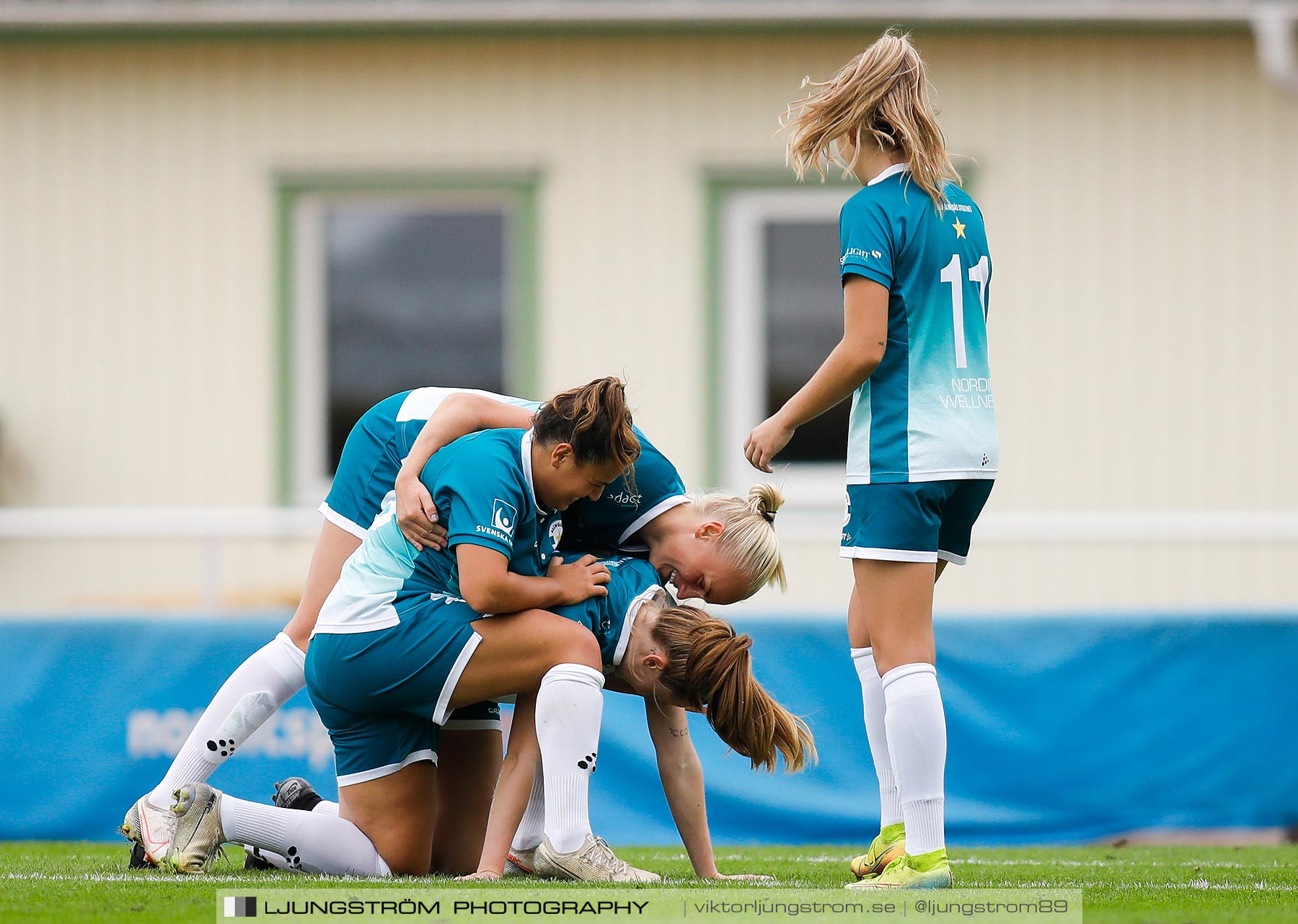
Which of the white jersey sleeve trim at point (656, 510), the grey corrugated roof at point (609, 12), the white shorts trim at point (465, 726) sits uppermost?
the grey corrugated roof at point (609, 12)

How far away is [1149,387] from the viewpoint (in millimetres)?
7715

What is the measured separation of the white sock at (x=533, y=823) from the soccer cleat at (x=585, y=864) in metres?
0.37

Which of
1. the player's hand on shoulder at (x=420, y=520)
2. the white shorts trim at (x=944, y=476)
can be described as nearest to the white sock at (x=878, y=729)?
the white shorts trim at (x=944, y=476)

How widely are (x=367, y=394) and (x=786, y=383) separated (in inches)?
85.2

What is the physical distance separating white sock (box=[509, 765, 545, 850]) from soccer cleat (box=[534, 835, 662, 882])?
367mm

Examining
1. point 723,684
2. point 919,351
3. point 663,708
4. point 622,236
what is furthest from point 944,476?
point 622,236

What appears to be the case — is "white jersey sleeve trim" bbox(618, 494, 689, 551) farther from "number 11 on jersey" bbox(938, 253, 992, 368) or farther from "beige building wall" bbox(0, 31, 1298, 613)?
"beige building wall" bbox(0, 31, 1298, 613)

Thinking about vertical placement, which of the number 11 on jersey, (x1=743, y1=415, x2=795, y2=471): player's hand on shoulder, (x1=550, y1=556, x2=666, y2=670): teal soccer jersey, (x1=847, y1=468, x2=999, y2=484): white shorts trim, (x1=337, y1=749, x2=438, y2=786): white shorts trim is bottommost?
(x1=337, y1=749, x2=438, y2=786): white shorts trim

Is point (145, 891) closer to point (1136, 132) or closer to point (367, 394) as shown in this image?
point (367, 394)

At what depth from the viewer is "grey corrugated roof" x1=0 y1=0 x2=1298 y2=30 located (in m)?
7.45

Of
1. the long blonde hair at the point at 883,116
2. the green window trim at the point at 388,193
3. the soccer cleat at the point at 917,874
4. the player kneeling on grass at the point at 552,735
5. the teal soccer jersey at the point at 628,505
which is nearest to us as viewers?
the soccer cleat at the point at 917,874

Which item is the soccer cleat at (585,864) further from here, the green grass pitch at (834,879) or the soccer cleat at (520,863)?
the soccer cleat at (520,863)

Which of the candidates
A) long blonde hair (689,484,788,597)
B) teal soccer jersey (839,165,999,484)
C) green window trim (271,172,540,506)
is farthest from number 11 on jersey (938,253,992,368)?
green window trim (271,172,540,506)

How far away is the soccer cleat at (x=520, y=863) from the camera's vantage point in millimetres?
3852
